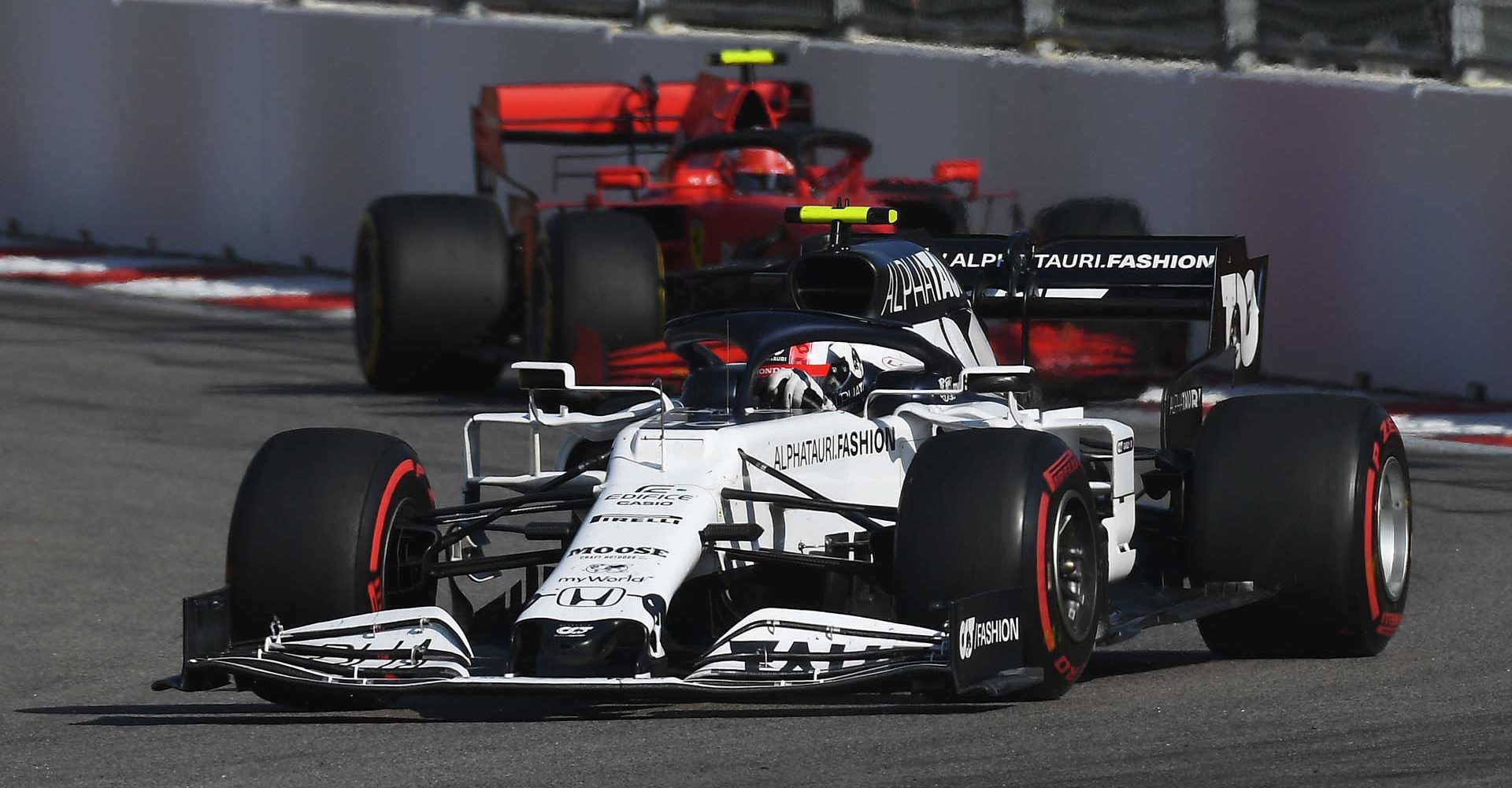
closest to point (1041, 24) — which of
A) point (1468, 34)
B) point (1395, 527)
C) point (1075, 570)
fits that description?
point (1468, 34)

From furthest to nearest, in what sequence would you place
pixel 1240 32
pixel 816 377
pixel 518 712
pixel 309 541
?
1. pixel 1240 32
2. pixel 816 377
3. pixel 518 712
4. pixel 309 541

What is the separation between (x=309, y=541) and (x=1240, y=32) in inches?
400

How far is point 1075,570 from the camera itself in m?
7.24

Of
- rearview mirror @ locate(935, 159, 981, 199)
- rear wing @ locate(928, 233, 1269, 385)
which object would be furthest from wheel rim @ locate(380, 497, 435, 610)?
rearview mirror @ locate(935, 159, 981, 199)

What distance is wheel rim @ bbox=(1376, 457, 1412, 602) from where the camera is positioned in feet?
27.5

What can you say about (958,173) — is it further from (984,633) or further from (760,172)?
(984,633)

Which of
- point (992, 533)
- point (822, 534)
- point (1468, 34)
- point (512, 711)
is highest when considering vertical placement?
point (1468, 34)

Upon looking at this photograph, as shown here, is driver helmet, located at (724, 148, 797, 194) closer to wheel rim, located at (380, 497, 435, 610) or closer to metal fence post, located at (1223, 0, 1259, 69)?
metal fence post, located at (1223, 0, 1259, 69)

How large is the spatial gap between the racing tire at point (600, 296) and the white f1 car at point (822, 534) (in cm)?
518

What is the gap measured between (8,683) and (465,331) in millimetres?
7434

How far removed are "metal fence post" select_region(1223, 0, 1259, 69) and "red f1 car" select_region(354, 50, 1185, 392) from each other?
1432 millimetres

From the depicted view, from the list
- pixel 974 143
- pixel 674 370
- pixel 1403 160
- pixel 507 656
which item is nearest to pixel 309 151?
pixel 974 143

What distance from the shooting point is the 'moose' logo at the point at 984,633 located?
6496mm

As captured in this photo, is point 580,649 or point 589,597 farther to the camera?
point 589,597
